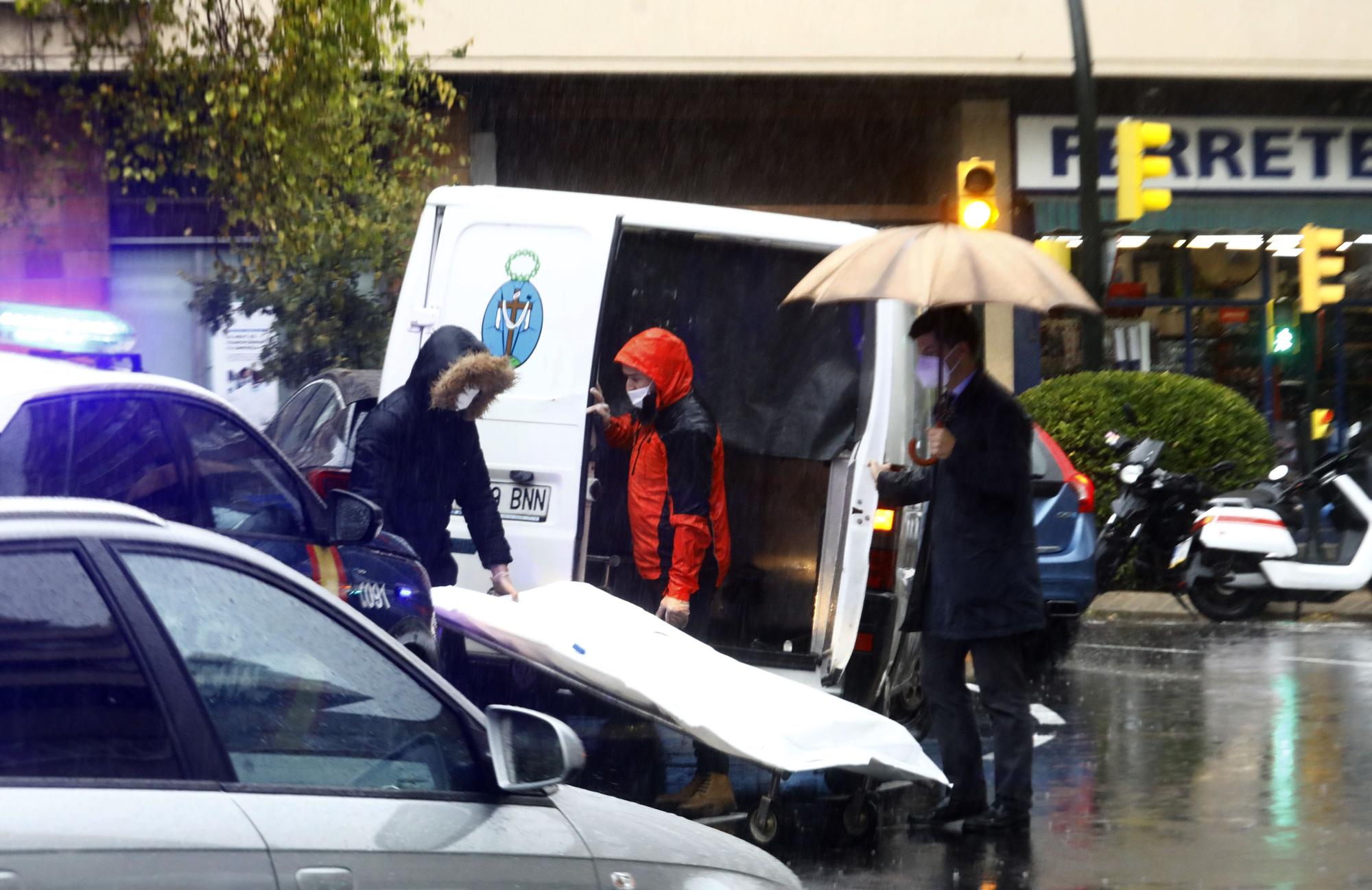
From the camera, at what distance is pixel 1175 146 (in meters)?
19.0

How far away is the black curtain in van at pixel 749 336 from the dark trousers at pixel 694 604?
808 mm

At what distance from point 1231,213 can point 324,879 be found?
1798 centimetres

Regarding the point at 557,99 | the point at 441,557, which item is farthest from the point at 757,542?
the point at 557,99

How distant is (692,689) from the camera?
5.52 metres

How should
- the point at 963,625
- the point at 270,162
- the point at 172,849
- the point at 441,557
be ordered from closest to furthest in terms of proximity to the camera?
the point at 172,849 < the point at 963,625 < the point at 441,557 < the point at 270,162

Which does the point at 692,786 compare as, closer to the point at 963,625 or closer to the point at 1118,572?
the point at 963,625

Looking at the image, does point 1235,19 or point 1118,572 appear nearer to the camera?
point 1118,572

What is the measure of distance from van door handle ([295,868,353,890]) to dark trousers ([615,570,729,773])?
3.40 meters

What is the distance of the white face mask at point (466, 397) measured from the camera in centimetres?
643

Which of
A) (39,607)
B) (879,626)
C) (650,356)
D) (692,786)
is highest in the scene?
(650,356)

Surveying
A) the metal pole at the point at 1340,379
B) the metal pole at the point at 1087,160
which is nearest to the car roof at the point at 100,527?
the metal pole at the point at 1087,160

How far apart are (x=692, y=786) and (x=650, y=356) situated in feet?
5.45

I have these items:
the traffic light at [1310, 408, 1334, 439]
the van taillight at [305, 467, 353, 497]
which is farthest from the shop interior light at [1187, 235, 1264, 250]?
the van taillight at [305, 467, 353, 497]

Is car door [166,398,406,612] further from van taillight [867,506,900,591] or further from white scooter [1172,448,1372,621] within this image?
white scooter [1172,448,1372,621]
